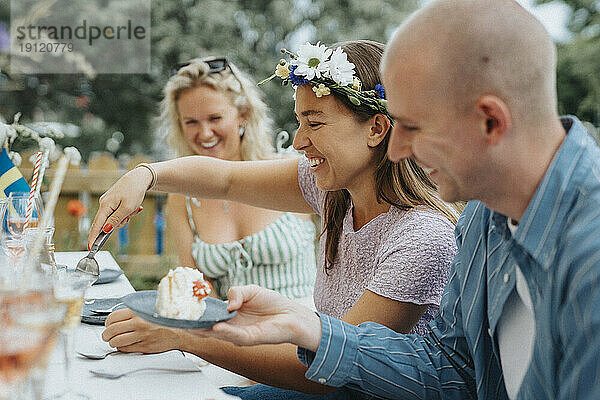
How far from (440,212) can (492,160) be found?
67 cm

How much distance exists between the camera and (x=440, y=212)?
180 centimetres

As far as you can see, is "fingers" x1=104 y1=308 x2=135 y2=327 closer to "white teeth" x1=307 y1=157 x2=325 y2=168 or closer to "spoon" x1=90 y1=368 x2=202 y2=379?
"spoon" x1=90 y1=368 x2=202 y2=379

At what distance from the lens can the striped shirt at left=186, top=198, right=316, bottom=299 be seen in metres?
2.94

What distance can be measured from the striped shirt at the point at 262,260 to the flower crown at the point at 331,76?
1.20 m

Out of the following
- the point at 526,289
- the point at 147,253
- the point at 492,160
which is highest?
the point at 492,160

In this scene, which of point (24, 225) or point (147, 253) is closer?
point (24, 225)

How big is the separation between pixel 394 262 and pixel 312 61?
0.61 m

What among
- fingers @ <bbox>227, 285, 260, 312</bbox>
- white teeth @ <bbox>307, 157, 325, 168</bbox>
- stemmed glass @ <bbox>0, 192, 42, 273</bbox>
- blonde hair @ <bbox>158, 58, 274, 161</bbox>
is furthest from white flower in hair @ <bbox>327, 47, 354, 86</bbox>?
blonde hair @ <bbox>158, 58, 274, 161</bbox>

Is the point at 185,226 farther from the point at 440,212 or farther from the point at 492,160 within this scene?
the point at 492,160

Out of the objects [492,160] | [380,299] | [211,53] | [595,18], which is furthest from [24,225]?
[595,18]

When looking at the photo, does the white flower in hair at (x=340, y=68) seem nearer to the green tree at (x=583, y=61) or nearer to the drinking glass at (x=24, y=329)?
the drinking glass at (x=24, y=329)

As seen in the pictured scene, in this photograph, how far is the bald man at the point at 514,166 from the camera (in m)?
1.07

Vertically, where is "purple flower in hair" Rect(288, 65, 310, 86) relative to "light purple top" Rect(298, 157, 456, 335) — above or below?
above

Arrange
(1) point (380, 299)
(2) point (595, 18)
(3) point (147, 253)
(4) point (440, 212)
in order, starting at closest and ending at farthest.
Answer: (1) point (380, 299) < (4) point (440, 212) < (3) point (147, 253) < (2) point (595, 18)
